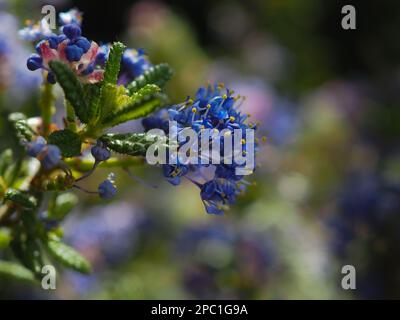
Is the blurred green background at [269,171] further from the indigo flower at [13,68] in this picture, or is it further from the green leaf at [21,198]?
the green leaf at [21,198]

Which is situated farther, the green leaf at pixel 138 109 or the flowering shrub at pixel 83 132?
the flowering shrub at pixel 83 132

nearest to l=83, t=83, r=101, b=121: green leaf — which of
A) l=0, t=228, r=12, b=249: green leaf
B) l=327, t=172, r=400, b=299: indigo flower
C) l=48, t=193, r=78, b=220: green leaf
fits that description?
l=48, t=193, r=78, b=220: green leaf

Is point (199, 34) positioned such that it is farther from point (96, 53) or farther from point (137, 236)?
point (96, 53)

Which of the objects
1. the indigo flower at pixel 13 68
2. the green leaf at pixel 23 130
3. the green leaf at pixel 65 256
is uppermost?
the indigo flower at pixel 13 68

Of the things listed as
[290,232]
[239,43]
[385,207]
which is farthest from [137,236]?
[239,43]

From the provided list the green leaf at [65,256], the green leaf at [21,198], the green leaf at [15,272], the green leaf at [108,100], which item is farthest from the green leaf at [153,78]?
the green leaf at [15,272]

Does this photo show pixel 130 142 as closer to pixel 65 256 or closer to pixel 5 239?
pixel 65 256
